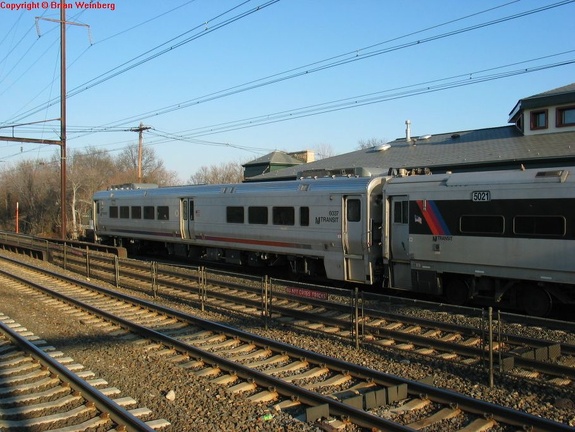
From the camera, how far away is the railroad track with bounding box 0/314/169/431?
6.14m

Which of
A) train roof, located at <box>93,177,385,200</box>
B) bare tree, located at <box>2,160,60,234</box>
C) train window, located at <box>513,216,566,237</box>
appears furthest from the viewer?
bare tree, located at <box>2,160,60,234</box>

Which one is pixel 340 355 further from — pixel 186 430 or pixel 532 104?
pixel 532 104

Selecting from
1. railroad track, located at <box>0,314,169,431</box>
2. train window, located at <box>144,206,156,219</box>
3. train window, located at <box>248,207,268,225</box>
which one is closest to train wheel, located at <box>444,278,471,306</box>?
train window, located at <box>248,207,268,225</box>

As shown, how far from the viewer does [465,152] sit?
2462cm

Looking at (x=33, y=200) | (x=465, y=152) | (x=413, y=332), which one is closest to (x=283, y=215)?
(x=413, y=332)

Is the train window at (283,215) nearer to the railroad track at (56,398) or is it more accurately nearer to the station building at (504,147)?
the station building at (504,147)

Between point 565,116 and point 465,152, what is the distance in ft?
15.6

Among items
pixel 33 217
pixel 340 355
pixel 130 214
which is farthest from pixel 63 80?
pixel 33 217

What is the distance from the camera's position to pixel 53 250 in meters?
23.4

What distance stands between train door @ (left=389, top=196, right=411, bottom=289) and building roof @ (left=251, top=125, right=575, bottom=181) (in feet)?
7.56

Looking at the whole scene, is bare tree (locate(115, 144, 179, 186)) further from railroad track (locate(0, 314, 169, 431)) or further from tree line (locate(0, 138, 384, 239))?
railroad track (locate(0, 314, 169, 431))

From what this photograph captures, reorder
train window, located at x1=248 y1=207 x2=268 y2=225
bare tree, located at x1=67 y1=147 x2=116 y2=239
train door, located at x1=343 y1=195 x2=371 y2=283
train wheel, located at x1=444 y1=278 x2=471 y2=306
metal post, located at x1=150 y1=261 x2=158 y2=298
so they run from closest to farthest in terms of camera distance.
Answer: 1. train wheel, located at x1=444 y1=278 x2=471 y2=306
2. metal post, located at x1=150 y1=261 x2=158 y2=298
3. train door, located at x1=343 y1=195 x2=371 y2=283
4. train window, located at x1=248 y1=207 x2=268 y2=225
5. bare tree, located at x1=67 y1=147 x2=116 y2=239

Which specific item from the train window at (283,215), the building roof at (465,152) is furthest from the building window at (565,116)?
the train window at (283,215)

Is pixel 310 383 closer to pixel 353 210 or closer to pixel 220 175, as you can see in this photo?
pixel 353 210
